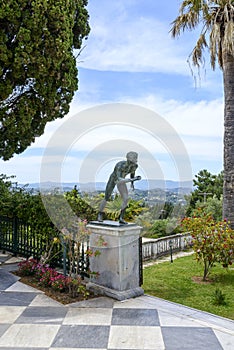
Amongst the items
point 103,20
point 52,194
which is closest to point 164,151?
point 52,194

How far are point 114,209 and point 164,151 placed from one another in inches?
107

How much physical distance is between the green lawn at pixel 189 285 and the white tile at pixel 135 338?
153 cm

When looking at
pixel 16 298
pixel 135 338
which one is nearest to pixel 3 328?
pixel 16 298

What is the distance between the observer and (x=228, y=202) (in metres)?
9.47

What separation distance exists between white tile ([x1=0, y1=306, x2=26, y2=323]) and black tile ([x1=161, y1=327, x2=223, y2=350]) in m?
1.96

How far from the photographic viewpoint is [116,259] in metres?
5.27

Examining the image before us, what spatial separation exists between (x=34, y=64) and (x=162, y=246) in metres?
6.44

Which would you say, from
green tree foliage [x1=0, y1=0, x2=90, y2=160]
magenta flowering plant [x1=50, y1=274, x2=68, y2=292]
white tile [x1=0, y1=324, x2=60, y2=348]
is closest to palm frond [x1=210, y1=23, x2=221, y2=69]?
green tree foliage [x1=0, y1=0, x2=90, y2=160]

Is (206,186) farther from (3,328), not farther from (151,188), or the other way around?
(3,328)

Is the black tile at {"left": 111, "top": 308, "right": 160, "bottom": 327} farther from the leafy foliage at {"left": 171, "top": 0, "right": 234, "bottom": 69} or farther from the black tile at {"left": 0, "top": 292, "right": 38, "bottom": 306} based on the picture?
the leafy foliage at {"left": 171, "top": 0, "right": 234, "bottom": 69}

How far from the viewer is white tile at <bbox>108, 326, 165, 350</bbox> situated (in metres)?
3.69

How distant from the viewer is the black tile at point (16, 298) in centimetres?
507

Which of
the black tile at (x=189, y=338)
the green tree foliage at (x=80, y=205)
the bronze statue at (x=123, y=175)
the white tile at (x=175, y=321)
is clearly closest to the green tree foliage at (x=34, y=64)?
the green tree foliage at (x=80, y=205)

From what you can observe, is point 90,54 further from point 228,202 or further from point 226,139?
point 228,202
